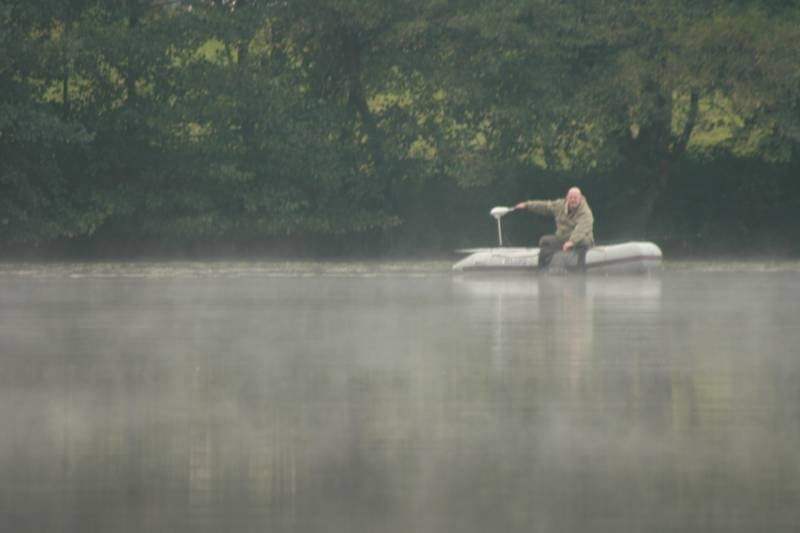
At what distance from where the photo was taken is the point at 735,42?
3819 cm

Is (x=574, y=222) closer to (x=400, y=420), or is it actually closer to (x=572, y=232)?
(x=572, y=232)

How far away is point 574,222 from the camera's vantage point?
31.7m

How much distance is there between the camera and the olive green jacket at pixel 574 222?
31.3 m

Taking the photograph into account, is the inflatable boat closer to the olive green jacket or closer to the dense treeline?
the olive green jacket

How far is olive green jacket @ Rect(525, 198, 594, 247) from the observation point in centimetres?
3131

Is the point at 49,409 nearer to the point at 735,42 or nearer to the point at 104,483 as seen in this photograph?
the point at 104,483

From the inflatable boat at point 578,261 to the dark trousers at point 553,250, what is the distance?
4cm

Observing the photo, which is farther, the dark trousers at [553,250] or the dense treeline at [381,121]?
the dense treeline at [381,121]

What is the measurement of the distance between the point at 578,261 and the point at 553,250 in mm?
491

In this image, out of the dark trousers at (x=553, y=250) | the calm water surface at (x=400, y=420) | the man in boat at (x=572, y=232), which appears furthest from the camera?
the dark trousers at (x=553, y=250)

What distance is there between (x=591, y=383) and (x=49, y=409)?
156 inches

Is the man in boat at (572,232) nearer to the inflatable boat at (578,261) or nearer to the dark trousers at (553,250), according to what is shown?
the dark trousers at (553,250)

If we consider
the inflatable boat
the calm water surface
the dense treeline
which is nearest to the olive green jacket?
the inflatable boat

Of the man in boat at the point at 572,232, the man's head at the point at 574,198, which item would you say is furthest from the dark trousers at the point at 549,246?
the man's head at the point at 574,198
